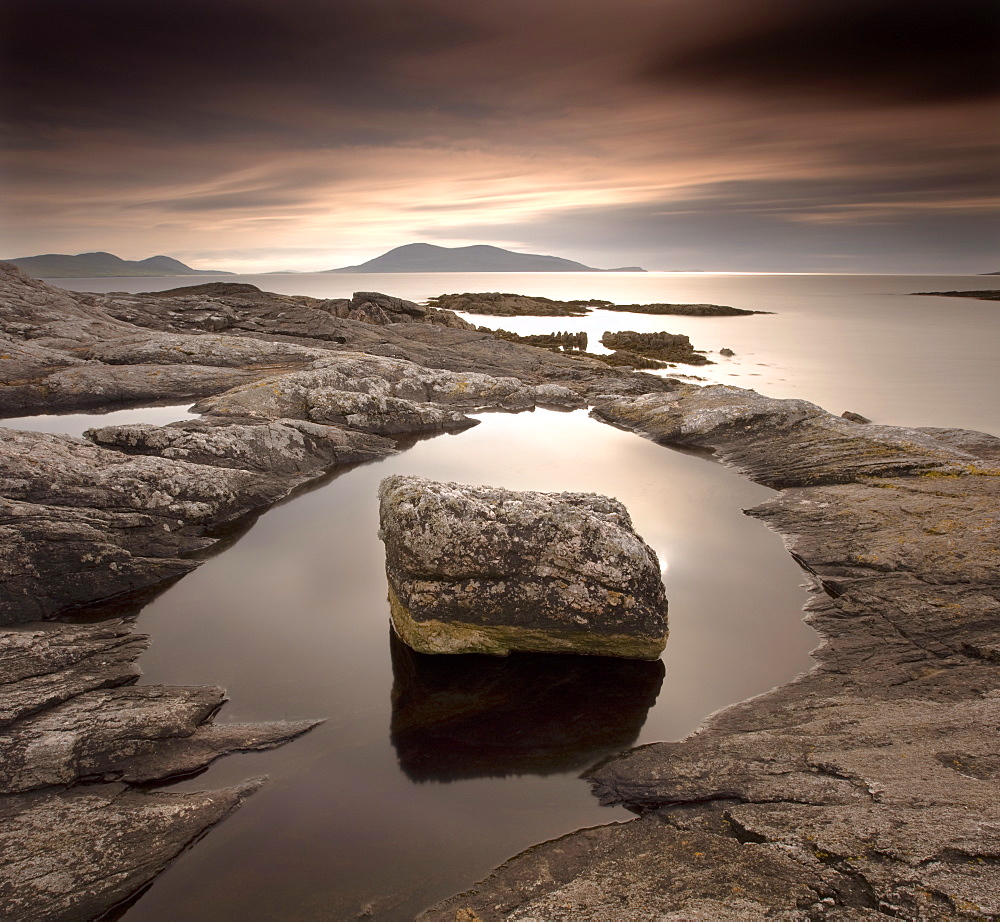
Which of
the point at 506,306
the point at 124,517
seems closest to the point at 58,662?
the point at 124,517

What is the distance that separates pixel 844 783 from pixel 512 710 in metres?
3.25

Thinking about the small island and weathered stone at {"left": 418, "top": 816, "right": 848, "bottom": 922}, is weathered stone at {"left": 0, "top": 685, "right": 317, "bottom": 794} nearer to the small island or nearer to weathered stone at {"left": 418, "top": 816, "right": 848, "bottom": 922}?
weathered stone at {"left": 418, "top": 816, "right": 848, "bottom": 922}

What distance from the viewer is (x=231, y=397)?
16719 millimetres

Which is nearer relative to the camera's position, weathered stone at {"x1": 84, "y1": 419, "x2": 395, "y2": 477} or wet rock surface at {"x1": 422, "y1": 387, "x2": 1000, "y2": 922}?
wet rock surface at {"x1": 422, "y1": 387, "x2": 1000, "y2": 922}

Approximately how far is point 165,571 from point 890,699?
394 inches

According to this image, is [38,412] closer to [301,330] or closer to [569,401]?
[301,330]

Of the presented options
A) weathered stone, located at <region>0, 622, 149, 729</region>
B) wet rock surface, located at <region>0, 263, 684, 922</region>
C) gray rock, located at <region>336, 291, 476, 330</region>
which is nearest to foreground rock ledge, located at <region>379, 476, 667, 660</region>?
wet rock surface, located at <region>0, 263, 684, 922</region>

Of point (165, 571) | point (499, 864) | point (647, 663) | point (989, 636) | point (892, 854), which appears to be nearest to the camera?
point (892, 854)

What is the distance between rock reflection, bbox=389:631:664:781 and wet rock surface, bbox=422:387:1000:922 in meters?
0.50

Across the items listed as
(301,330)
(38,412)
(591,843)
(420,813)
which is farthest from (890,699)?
(301,330)

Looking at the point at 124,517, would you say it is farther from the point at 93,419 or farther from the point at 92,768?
the point at 93,419

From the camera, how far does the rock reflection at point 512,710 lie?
591 cm

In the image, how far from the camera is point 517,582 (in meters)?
7.72

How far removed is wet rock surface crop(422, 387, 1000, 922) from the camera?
12.8ft
